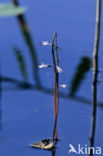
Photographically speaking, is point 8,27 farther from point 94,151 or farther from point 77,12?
point 94,151

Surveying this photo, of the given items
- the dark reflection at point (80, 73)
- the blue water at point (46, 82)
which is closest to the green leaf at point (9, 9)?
the blue water at point (46, 82)

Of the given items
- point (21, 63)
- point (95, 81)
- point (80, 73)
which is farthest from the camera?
point (21, 63)

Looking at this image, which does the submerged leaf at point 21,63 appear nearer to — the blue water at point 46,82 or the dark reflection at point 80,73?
the blue water at point 46,82

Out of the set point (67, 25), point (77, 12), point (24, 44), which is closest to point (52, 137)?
point (24, 44)

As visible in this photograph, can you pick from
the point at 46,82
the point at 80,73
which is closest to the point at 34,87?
the point at 46,82

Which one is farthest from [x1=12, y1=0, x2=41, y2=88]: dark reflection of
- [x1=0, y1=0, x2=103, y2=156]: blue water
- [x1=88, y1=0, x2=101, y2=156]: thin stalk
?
[x1=88, y1=0, x2=101, y2=156]: thin stalk

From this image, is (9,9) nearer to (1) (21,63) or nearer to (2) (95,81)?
(1) (21,63)
